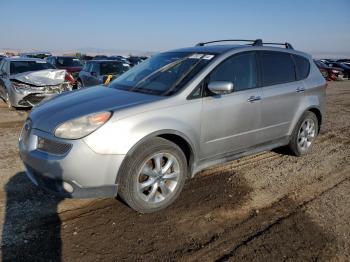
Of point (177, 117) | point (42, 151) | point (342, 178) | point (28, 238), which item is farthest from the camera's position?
point (342, 178)

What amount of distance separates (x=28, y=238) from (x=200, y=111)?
7.02ft

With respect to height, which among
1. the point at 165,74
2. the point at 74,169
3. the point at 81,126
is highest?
the point at 165,74

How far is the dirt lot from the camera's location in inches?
120

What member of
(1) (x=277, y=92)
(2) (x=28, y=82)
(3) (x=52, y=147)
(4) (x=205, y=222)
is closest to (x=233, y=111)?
(1) (x=277, y=92)

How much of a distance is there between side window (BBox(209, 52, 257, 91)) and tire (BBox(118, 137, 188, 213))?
1.05m

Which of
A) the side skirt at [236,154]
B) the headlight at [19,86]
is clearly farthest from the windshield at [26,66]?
the side skirt at [236,154]

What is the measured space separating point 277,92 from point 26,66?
818cm

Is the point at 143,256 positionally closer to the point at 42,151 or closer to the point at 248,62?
the point at 42,151

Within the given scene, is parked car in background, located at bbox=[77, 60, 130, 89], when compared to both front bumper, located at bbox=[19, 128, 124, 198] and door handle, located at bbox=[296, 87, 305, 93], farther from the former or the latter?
front bumper, located at bbox=[19, 128, 124, 198]

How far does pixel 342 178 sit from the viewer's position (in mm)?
4855

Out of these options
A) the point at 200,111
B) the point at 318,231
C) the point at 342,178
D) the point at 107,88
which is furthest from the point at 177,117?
the point at 342,178

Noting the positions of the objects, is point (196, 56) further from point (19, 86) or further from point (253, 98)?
point (19, 86)

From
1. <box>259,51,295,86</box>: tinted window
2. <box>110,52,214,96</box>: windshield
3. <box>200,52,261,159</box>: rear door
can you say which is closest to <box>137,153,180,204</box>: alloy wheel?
<box>200,52,261,159</box>: rear door

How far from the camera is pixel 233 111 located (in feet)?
13.8
